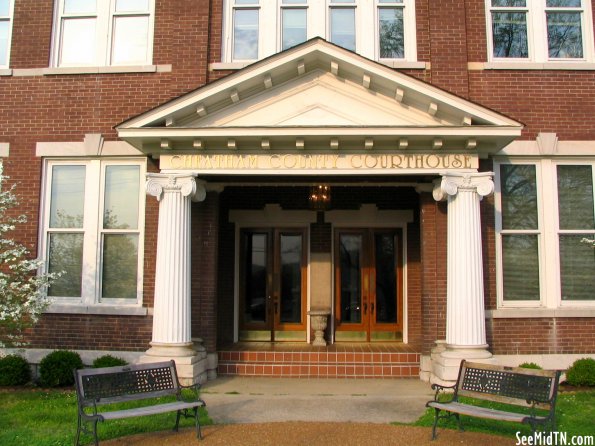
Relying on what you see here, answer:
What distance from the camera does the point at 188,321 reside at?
9.43m

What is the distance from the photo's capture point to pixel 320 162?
953cm

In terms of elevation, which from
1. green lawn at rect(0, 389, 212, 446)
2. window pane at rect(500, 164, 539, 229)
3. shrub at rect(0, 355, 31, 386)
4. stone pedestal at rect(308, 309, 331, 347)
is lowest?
green lawn at rect(0, 389, 212, 446)

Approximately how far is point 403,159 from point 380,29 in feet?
10.8

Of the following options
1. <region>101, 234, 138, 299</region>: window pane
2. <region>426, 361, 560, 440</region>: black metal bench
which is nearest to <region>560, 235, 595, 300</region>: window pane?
<region>426, 361, 560, 440</region>: black metal bench

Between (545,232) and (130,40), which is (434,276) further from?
(130,40)

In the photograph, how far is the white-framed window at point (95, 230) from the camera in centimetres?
1058

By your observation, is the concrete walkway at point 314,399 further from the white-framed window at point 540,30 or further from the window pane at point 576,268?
the white-framed window at point 540,30

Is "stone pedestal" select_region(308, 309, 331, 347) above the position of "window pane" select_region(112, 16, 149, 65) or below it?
below

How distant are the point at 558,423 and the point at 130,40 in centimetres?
1008

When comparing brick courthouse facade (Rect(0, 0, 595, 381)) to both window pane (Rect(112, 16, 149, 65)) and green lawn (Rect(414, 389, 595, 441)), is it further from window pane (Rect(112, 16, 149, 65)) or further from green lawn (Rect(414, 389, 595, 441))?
green lawn (Rect(414, 389, 595, 441))

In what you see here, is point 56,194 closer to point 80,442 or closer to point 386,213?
point 80,442

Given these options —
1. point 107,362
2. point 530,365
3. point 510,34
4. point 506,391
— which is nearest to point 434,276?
point 530,365

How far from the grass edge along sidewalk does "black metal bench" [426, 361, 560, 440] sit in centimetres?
40

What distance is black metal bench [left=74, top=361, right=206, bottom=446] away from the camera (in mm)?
6219
